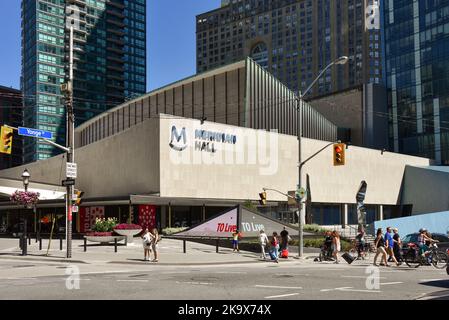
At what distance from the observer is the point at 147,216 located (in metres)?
47.9

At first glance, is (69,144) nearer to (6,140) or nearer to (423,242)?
(6,140)

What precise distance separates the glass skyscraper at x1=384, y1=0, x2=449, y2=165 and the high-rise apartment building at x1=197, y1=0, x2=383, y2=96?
49.4m

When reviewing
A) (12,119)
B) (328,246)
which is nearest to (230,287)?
(328,246)

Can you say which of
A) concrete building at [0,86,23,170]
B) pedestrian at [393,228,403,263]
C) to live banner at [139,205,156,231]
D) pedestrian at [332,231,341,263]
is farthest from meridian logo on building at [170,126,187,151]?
concrete building at [0,86,23,170]

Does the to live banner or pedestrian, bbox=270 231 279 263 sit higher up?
the to live banner

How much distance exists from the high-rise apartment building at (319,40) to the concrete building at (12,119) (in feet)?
274

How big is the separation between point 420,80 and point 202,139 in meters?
68.5

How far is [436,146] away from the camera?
100875mm

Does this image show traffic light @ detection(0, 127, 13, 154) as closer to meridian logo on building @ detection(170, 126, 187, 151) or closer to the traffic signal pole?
the traffic signal pole

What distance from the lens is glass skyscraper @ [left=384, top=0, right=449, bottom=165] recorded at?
10088cm

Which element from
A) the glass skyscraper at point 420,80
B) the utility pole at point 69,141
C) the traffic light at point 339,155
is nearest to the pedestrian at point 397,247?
the traffic light at point 339,155

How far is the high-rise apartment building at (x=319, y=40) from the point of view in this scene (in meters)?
168
